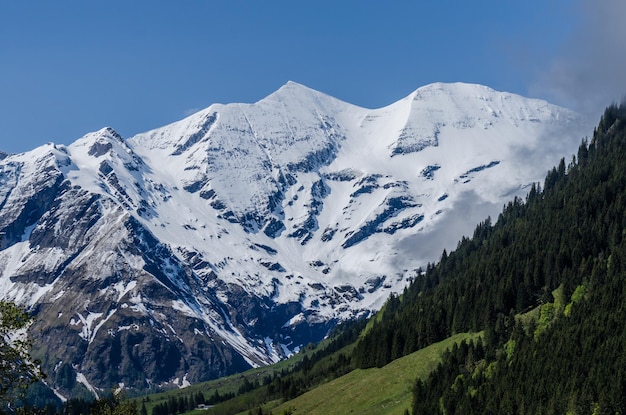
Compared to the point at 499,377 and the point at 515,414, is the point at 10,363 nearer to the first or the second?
the point at 515,414

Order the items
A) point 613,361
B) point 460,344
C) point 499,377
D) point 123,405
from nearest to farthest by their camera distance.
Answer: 1. point 123,405
2. point 613,361
3. point 499,377
4. point 460,344

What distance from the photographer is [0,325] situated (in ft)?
165

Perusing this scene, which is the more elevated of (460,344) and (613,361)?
(460,344)

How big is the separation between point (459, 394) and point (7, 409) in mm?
123554

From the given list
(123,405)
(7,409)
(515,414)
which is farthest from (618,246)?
(7,409)

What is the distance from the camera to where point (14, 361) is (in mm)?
49500

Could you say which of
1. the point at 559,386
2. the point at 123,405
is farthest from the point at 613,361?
the point at 123,405

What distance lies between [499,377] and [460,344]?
121 ft

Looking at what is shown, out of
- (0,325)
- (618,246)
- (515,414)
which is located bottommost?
(515,414)

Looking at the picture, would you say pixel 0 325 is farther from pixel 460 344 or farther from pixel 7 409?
pixel 460 344

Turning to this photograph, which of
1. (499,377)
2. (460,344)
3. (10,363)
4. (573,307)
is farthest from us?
(460,344)

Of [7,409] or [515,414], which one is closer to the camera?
[7,409]

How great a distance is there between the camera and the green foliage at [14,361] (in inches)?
1913

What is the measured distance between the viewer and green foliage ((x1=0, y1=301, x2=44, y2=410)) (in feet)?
159
